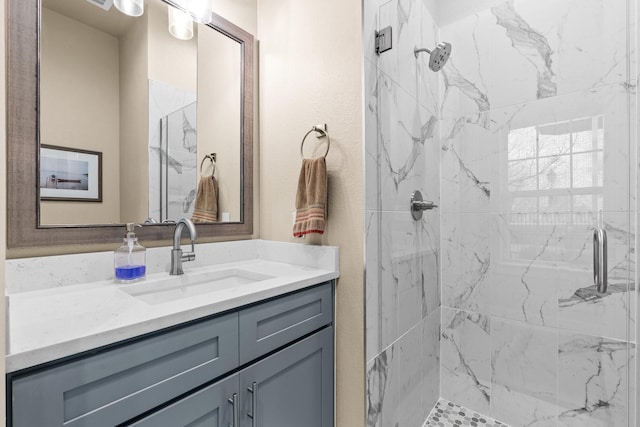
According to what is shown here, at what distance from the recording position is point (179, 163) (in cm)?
139

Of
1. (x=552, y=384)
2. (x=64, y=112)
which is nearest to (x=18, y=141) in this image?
(x=64, y=112)

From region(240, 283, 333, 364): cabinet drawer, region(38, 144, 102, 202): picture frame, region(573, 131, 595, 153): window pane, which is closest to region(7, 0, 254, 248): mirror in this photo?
region(38, 144, 102, 202): picture frame

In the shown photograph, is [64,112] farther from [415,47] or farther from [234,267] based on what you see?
[415,47]

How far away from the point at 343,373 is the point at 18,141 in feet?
4.57

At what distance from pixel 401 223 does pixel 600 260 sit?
0.86 meters

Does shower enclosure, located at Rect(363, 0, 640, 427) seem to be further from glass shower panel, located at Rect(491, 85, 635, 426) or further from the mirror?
the mirror

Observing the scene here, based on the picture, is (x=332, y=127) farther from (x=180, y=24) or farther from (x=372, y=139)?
(x=180, y=24)

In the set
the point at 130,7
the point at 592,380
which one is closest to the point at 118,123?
the point at 130,7

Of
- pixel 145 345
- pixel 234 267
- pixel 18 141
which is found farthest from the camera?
pixel 234 267

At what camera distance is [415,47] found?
5.52ft

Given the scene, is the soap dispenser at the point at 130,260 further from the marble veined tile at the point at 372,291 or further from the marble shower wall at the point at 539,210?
the marble shower wall at the point at 539,210

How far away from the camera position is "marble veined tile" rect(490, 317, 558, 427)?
5.17 ft

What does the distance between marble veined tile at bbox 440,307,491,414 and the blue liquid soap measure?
1.64m

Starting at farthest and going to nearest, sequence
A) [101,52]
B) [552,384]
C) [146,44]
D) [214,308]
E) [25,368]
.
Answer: [552,384] < [146,44] < [101,52] < [214,308] < [25,368]
